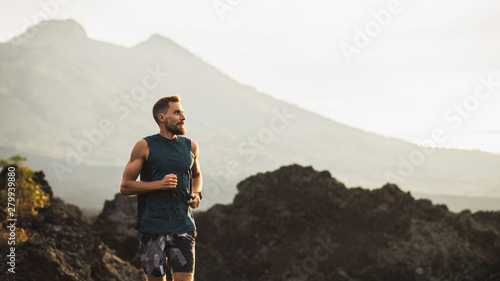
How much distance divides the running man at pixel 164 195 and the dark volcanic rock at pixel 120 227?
997 cm

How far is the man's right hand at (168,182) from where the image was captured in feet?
13.6

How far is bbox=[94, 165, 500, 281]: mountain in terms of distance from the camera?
43.6ft

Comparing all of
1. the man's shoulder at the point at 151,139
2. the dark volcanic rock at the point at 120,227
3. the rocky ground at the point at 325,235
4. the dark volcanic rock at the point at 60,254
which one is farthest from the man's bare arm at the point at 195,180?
the dark volcanic rock at the point at 120,227

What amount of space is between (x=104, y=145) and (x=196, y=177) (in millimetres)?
171135

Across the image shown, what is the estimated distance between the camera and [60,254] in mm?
7879

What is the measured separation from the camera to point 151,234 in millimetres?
4262

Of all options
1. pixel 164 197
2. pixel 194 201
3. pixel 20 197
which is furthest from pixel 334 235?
pixel 164 197

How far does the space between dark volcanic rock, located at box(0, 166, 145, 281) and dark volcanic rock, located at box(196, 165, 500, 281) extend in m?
4.96

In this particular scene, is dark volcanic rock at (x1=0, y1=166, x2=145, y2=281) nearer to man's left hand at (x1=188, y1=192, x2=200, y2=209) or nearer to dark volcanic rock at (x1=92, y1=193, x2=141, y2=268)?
man's left hand at (x1=188, y1=192, x2=200, y2=209)

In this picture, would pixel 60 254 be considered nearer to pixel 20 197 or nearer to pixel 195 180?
pixel 20 197

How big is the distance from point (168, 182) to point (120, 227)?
12513 mm

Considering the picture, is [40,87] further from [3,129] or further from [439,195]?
[439,195]

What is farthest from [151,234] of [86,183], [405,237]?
[86,183]

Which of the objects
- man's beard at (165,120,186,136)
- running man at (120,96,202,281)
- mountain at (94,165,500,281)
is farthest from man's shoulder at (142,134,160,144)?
mountain at (94,165,500,281)
